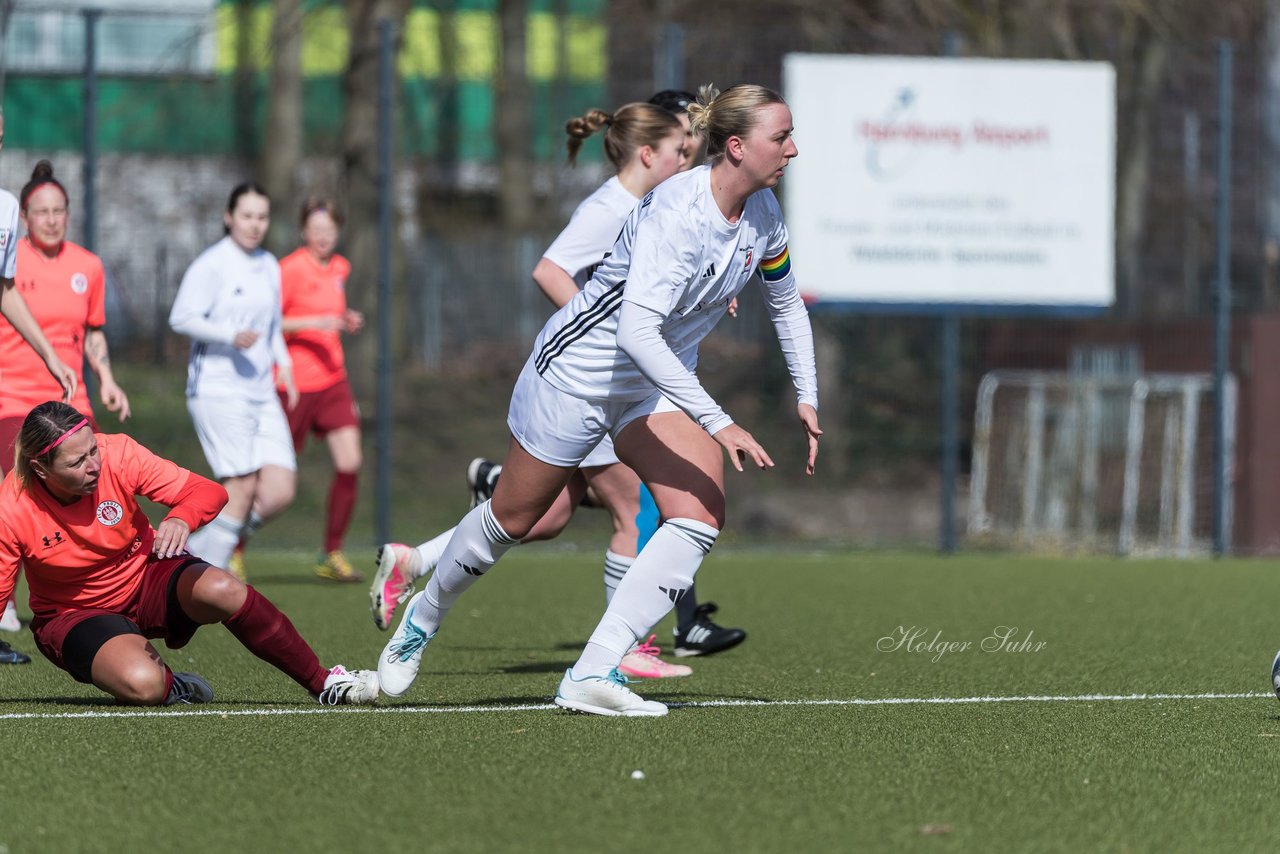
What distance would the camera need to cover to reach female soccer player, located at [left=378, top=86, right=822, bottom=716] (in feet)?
17.4

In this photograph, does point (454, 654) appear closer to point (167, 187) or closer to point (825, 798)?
point (825, 798)

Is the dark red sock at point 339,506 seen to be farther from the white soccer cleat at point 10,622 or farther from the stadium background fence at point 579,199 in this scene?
the white soccer cleat at point 10,622

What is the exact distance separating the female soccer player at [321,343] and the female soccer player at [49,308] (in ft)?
8.37

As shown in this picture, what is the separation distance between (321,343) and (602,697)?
561 centimetres

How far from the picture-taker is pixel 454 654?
7633 mm

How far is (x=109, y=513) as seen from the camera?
18.8 ft

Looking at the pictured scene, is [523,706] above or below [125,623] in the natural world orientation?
below

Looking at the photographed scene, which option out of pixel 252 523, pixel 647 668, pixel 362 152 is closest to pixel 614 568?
pixel 647 668

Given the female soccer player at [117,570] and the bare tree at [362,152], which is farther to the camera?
the bare tree at [362,152]

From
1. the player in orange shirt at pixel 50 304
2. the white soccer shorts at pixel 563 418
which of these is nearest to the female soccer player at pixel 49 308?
the player in orange shirt at pixel 50 304

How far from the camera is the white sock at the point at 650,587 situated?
18.0 feet

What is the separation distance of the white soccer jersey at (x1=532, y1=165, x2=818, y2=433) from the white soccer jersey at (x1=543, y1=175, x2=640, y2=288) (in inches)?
46.7

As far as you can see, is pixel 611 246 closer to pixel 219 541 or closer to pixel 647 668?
pixel 647 668

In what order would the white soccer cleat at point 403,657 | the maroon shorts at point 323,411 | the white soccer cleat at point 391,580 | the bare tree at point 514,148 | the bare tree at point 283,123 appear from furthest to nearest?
1. the bare tree at point 283,123
2. the bare tree at point 514,148
3. the maroon shorts at point 323,411
4. the white soccer cleat at point 391,580
5. the white soccer cleat at point 403,657
